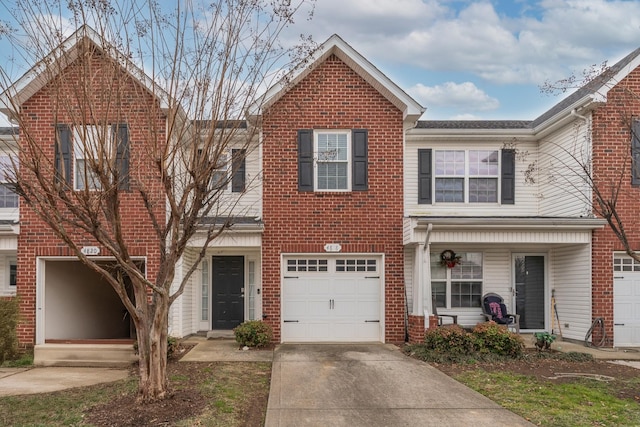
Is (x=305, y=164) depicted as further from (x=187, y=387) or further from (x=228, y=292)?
(x=187, y=387)

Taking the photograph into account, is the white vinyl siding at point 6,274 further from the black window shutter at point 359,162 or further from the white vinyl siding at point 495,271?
the white vinyl siding at point 495,271

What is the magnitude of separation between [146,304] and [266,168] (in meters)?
6.06

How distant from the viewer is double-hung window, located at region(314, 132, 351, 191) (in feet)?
41.3

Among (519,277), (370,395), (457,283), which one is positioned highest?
(519,277)

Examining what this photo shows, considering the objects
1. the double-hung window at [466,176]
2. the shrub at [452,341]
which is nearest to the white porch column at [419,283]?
the shrub at [452,341]

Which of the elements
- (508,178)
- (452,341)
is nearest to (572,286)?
(508,178)

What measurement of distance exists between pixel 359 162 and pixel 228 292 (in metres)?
4.95

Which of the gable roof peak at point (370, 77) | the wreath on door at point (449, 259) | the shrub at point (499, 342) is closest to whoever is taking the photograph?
the shrub at point (499, 342)

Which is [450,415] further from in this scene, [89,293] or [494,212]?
[89,293]

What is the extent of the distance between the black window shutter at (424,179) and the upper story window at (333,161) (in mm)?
1962

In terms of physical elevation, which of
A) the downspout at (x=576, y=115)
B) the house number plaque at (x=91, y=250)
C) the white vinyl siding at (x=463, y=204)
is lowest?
the house number plaque at (x=91, y=250)

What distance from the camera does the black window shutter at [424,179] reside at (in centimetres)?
1377

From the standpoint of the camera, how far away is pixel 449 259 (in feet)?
44.7

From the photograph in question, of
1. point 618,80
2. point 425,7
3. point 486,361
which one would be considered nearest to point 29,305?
point 486,361
